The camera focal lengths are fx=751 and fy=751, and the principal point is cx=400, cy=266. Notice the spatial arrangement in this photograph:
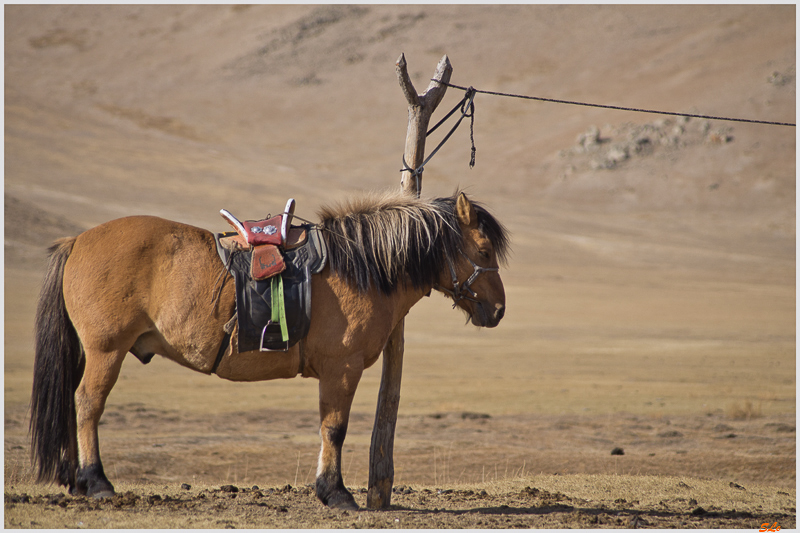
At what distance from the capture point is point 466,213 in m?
5.81

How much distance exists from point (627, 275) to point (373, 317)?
Answer: 34554 millimetres

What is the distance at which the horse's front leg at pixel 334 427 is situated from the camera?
210 inches

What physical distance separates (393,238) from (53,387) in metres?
2.66

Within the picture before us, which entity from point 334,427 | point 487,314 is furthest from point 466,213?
point 334,427

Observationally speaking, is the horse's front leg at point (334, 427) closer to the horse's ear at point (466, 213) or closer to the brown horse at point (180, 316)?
the brown horse at point (180, 316)

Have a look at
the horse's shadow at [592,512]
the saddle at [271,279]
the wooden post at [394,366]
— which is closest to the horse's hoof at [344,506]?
the horse's shadow at [592,512]

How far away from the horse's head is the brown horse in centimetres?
7

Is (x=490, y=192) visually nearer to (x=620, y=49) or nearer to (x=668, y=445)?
(x=620, y=49)

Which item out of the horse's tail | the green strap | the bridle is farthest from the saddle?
the horse's tail

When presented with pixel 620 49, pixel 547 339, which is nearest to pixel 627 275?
pixel 547 339

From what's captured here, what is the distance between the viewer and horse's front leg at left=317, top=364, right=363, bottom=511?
534 cm

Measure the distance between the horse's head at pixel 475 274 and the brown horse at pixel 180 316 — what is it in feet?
0.23

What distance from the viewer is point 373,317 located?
5418 mm

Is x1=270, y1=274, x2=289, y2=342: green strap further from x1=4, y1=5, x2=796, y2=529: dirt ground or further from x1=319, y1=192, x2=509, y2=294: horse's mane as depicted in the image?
x1=4, y1=5, x2=796, y2=529: dirt ground
